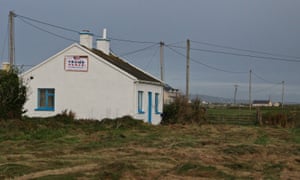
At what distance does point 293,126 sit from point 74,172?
2903 cm

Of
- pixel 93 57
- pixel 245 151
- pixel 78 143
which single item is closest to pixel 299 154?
pixel 245 151

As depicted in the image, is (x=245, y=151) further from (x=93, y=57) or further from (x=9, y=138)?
(x=93, y=57)

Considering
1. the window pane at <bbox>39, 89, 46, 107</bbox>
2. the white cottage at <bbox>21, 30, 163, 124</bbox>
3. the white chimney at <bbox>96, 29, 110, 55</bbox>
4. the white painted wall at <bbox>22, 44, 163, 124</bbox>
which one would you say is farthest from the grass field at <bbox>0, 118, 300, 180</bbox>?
the white chimney at <bbox>96, 29, 110, 55</bbox>

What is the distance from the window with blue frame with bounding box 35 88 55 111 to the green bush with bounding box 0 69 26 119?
6.23 meters

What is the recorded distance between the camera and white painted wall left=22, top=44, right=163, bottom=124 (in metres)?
31.9

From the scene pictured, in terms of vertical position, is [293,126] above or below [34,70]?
below

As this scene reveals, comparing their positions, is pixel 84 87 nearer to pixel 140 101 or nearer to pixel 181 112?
pixel 140 101

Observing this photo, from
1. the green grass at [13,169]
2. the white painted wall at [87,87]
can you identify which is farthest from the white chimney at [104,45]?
the green grass at [13,169]

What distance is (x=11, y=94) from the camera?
26531 millimetres

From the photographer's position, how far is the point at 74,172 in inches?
471

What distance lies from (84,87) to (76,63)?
1.56m

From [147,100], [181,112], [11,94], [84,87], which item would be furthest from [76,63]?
[181,112]

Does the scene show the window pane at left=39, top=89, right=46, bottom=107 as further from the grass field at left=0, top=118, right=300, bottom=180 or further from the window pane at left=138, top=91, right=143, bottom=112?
the grass field at left=0, top=118, right=300, bottom=180

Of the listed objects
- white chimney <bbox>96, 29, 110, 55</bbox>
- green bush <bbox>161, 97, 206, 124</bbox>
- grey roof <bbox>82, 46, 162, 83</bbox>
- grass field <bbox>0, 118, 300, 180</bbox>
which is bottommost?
grass field <bbox>0, 118, 300, 180</bbox>
